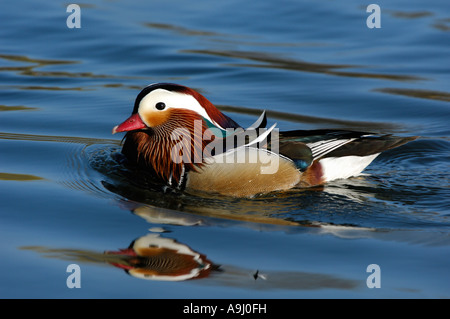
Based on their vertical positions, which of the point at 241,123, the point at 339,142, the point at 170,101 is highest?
the point at 241,123

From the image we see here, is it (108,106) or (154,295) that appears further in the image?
(108,106)

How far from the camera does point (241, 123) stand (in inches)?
325

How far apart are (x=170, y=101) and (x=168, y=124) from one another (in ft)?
0.80

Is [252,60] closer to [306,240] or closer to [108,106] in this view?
[108,106]

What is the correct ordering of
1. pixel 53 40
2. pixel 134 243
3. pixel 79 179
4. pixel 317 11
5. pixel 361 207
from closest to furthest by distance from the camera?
pixel 134 243 → pixel 361 207 → pixel 79 179 → pixel 53 40 → pixel 317 11

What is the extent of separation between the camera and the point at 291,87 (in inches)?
380

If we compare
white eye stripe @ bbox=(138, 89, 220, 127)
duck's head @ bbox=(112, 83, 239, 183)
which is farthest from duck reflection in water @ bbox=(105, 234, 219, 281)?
white eye stripe @ bbox=(138, 89, 220, 127)

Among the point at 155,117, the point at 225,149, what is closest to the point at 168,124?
the point at 155,117

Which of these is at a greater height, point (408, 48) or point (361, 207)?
point (408, 48)

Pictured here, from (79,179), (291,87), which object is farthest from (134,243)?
(291,87)

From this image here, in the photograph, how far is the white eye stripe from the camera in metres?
6.25

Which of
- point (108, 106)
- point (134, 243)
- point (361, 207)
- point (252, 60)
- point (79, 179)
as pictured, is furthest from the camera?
point (252, 60)

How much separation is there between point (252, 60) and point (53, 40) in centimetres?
324

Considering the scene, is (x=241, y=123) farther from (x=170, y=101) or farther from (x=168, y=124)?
(x=170, y=101)
